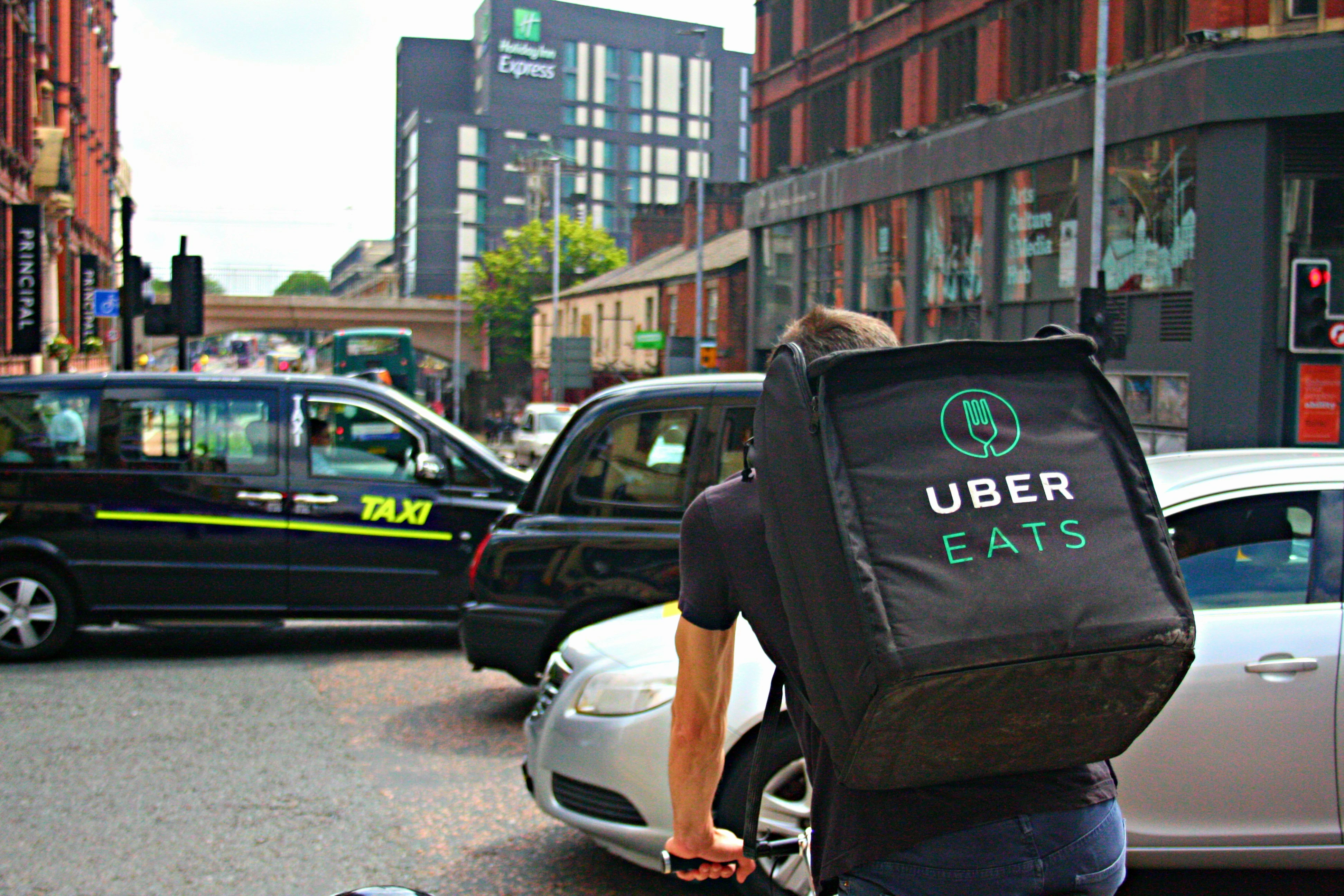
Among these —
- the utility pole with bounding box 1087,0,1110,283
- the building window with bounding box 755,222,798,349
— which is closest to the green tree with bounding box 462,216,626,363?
the building window with bounding box 755,222,798,349

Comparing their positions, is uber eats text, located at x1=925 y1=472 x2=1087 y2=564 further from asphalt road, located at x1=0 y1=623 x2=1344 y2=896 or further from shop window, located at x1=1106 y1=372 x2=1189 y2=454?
shop window, located at x1=1106 y1=372 x2=1189 y2=454

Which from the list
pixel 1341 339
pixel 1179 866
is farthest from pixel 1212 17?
pixel 1179 866

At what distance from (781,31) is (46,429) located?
34699 mm

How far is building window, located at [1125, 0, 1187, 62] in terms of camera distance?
71.9ft

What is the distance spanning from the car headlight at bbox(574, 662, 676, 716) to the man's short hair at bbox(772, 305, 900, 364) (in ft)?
8.19

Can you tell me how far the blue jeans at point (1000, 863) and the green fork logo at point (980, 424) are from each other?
547mm

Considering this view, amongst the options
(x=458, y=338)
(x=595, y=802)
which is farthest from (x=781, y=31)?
(x=595, y=802)

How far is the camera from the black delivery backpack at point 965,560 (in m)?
1.72

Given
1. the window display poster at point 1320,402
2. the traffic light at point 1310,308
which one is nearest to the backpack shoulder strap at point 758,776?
the traffic light at point 1310,308

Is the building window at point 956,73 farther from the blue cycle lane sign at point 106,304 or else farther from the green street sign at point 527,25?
the green street sign at point 527,25

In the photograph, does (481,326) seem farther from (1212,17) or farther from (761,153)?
(1212,17)

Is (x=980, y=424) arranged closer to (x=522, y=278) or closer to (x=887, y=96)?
(x=887, y=96)

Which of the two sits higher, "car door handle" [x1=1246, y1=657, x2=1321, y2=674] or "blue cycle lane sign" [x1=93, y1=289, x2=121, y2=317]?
"blue cycle lane sign" [x1=93, y1=289, x2=121, y2=317]

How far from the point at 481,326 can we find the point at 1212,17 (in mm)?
56766
